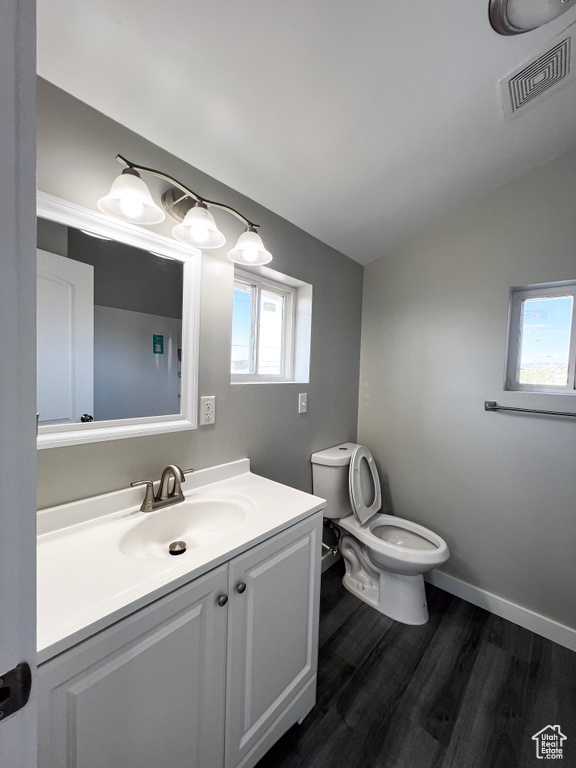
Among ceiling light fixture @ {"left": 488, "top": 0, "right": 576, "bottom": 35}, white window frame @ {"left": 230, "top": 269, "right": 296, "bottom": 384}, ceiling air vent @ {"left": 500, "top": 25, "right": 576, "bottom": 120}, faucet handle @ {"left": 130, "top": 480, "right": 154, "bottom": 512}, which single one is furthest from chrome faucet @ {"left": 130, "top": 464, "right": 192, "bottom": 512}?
ceiling air vent @ {"left": 500, "top": 25, "right": 576, "bottom": 120}

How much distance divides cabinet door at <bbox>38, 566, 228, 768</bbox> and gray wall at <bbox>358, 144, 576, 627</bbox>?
155 cm

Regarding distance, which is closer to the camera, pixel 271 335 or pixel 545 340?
pixel 545 340

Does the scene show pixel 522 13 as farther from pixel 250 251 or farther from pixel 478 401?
pixel 478 401

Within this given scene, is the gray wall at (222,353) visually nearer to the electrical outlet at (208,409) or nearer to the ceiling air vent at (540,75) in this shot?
the electrical outlet at (208,409)

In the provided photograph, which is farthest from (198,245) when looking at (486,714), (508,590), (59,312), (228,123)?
(508,590)

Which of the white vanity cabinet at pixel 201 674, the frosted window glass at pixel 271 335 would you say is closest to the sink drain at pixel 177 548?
the white vanity cabinet at pixel 201 674

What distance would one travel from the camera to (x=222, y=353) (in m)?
1.36

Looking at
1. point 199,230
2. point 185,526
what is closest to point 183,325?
point 199,230

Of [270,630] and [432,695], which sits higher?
[270,630]

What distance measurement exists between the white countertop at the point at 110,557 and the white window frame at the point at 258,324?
0.62 meters

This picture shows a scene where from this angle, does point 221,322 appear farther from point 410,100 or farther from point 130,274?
point 410,100

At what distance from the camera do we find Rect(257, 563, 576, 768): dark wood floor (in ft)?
3.59

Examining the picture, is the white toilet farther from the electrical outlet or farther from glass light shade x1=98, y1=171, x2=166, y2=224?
glass light shade x1=98, y1=171, x2=166, y2=224

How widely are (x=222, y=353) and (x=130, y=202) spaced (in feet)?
2.04
